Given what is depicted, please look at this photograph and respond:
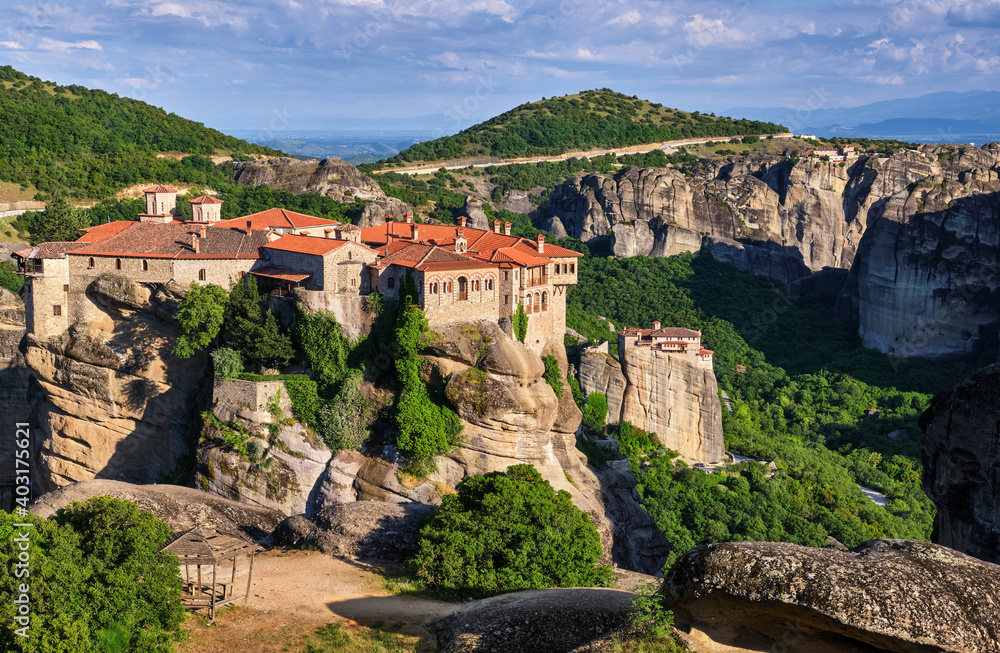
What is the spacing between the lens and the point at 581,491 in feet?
124

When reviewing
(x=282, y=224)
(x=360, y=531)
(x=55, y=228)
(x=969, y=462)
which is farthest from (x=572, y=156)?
(x=969, y=462)

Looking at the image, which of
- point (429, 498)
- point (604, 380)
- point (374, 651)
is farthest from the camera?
point (604, 380)

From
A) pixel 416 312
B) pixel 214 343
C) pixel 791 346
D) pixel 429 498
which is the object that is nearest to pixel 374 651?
pixel 429 498

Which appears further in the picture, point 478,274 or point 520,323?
point 520,323

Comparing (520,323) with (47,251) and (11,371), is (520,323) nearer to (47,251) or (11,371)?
(47,251)

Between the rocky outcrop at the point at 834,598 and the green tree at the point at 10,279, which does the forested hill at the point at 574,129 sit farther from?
the rocky outcrop at the point at 834,598

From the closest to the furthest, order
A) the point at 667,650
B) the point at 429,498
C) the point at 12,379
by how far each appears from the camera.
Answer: the point at 667,650 → the point at 429,498 → the point at 12,379

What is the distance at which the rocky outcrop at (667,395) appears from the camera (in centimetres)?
5891

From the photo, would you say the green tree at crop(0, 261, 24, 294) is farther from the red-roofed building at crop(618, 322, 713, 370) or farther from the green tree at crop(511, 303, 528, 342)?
the red-roofed building at crop(618, 322, 713, 370)

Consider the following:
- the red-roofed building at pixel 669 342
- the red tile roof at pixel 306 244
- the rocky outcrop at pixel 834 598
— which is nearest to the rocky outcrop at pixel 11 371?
the red tile roof at pixel 306 244

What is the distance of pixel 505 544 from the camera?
83.6 feet

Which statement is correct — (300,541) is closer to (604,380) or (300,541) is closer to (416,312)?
(416,312)

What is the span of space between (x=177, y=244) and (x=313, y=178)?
127ft

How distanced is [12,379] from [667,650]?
144 feet
